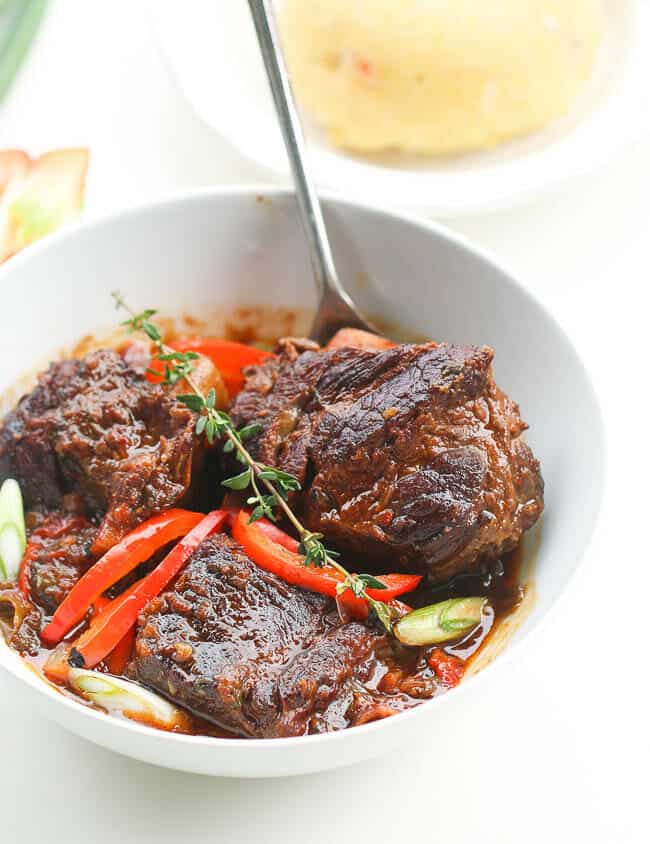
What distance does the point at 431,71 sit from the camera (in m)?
4.83

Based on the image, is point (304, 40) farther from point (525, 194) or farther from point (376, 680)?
point (376, 680)

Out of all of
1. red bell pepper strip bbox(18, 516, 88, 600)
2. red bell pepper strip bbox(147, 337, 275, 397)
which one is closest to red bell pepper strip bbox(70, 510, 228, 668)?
red bell pepper strip bbox(18, 516, 88, 600)

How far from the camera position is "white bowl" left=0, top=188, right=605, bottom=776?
3062 mm

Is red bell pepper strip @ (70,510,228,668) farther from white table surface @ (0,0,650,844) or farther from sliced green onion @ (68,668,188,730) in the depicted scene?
white table surface @ (0,0,650,844)

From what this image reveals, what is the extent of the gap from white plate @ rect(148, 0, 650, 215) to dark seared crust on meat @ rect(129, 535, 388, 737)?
7.02 ft

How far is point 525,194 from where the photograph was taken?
4422 mm

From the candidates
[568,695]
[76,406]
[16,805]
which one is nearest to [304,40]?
[76,406]

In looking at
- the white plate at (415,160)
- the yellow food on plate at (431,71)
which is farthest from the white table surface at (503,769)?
the yellow food on plate at (431,71)

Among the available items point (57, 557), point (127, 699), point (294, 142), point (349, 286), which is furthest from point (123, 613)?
point (294, 142)

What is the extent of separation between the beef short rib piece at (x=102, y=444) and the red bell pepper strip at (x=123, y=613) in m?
0.17

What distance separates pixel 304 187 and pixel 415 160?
5.09 ft

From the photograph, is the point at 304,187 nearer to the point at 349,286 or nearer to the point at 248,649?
the point at 349,286

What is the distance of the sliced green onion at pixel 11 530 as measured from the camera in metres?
3.05

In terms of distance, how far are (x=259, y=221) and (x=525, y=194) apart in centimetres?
137
